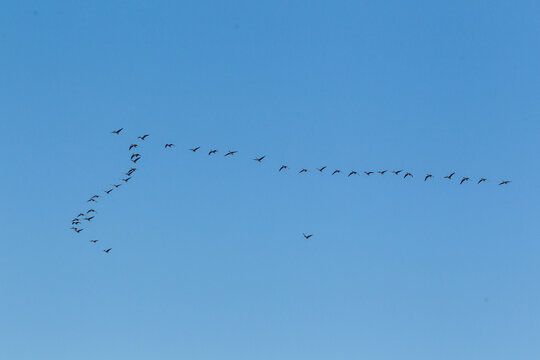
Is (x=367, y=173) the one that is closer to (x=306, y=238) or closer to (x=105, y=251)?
(x=306, y=238)

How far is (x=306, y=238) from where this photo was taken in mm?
112250

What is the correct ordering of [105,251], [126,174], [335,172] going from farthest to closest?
[105,251], [126,174], [335,172]

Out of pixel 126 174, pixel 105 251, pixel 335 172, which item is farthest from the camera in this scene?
pixel 105 251

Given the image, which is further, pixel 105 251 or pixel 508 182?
pixel 105 251

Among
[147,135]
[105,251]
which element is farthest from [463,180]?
[105,251]

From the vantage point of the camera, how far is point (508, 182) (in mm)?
105000

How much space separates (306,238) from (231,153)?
52.8ft

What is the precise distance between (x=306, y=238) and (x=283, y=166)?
1051 centimetres

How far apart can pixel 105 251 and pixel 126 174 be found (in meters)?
13.4

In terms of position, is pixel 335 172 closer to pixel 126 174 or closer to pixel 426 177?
pixel 426 177

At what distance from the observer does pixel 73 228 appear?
11069 cm

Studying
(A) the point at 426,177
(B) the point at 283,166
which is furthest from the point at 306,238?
(A) the point at 426,177

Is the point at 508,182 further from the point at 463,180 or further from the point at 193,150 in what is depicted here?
the point at 193,150

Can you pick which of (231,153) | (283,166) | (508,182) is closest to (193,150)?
(231,153)
